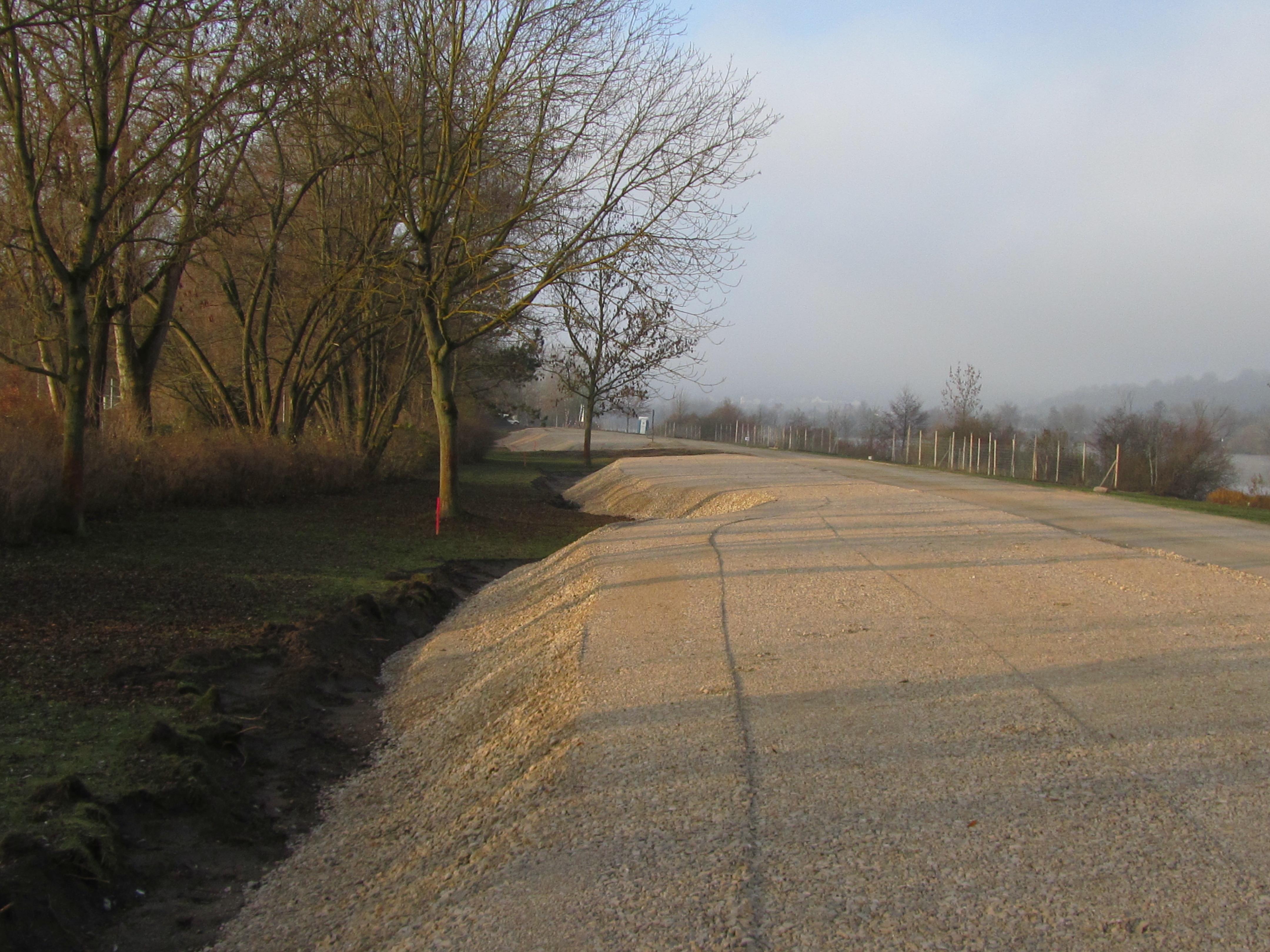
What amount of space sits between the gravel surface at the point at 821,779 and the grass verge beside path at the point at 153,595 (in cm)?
157

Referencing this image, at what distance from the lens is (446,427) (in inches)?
728

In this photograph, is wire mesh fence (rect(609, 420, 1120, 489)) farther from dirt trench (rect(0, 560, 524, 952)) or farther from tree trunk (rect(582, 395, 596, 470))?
dirt trench (rect(0, 560, 524, 952))

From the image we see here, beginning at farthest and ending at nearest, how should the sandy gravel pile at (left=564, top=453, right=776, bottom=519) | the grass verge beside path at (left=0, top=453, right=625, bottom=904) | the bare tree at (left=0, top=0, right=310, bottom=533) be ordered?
the sandy gravel pile at (left=564, top=453, right=776, bottom=519), the bare tree at (left=0, top=0, right=310, bottom=533), the grass verge beside path at (left=0, top=453, right=625, bottom=904)

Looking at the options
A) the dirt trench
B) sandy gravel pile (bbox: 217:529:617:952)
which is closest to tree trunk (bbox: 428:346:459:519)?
the dirt trench

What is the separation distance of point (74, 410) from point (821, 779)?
1088 centimetres

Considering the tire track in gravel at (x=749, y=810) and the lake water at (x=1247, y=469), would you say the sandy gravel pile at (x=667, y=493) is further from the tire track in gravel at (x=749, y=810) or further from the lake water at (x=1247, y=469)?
the lake water at (x=1247, y=469)

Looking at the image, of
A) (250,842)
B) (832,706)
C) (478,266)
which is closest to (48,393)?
(478,266)

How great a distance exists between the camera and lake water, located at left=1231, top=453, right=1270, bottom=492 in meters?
36.8

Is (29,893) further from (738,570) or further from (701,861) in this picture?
(738,570)

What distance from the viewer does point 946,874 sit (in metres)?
3.91

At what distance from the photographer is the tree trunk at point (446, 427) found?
18172 mm

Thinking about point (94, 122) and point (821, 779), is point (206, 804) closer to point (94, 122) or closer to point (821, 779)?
point (821, 779)

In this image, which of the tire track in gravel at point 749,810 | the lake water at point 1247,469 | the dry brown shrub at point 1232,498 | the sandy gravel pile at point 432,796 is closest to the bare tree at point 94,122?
the sandy gravel pile at point 432,796

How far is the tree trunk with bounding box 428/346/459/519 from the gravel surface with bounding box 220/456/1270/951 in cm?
879
